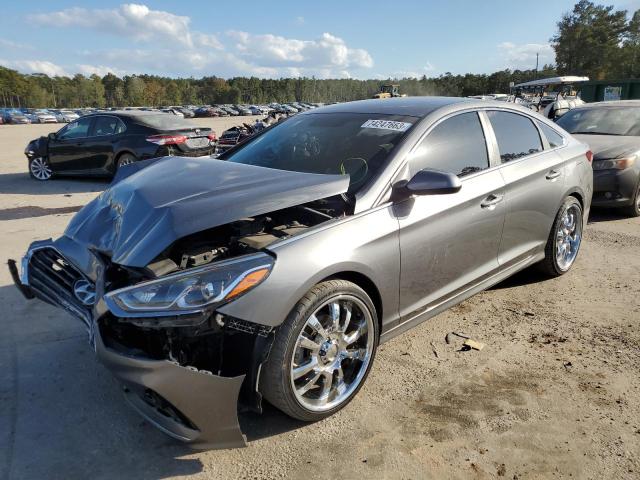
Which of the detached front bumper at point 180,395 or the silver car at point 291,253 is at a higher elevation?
the silver car at point 291,253

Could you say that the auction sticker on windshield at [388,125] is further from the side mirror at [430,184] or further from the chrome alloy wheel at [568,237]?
the chrome alloy wheel at [568,237]

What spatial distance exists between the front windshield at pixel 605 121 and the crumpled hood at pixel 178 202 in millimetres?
7030

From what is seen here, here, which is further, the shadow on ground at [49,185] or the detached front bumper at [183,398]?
the shadow on ground at [49,185]

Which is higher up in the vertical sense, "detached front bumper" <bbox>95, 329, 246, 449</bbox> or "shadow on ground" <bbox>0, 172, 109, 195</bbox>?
"detached front bumper" <bbox>95, 329, 246, 449</bbox>

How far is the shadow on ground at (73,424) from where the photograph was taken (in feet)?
7.94

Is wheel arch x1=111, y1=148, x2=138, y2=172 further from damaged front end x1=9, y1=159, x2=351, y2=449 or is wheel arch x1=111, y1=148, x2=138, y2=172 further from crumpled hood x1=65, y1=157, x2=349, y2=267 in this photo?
damaged front end x1=9, y1=159, x2=351, y2=449

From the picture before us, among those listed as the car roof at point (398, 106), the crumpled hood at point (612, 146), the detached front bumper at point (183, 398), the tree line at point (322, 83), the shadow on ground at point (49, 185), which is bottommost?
the shadow on ground at point (49, 185)

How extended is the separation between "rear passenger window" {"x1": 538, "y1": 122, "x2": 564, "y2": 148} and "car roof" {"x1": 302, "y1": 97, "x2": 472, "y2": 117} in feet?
3.66

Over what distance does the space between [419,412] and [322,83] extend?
146184 millimetres

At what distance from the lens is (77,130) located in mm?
10922

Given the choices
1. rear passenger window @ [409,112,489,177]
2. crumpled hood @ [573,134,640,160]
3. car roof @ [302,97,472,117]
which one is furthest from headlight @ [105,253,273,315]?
crumpled hood @ [573,134,640,160]

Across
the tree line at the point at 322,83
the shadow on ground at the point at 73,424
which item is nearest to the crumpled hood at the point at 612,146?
the shadow on ground at the point at 73,424

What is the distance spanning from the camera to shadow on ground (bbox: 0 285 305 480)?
2420 millimetres

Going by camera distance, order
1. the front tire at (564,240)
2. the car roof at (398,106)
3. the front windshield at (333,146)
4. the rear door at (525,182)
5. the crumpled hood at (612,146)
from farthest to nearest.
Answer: the crumpled hood at (612,146), the front tire at (564,240), the rear door at (525,182), the car roof at (398,106), the front windshield at (333,146)
